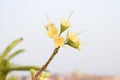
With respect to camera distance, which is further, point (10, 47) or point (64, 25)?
point (10, 47)

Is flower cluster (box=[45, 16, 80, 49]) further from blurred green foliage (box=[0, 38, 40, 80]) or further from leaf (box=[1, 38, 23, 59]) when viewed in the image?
leaf (box=[1, 38, 23, 59])

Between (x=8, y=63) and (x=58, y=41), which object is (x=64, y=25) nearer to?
(x=58, y=41)

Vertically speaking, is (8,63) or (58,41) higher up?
(58,41)

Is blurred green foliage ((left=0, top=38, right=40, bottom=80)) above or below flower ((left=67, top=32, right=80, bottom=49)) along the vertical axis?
below

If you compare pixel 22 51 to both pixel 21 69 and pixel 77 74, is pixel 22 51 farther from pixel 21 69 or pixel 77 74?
pixel 77 74

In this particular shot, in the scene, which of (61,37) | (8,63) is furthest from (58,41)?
(8,63)

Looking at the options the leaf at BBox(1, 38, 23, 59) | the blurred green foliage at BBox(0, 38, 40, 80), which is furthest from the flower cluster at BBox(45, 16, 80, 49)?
the leaf at BBox(1, 38, 23, 59)
